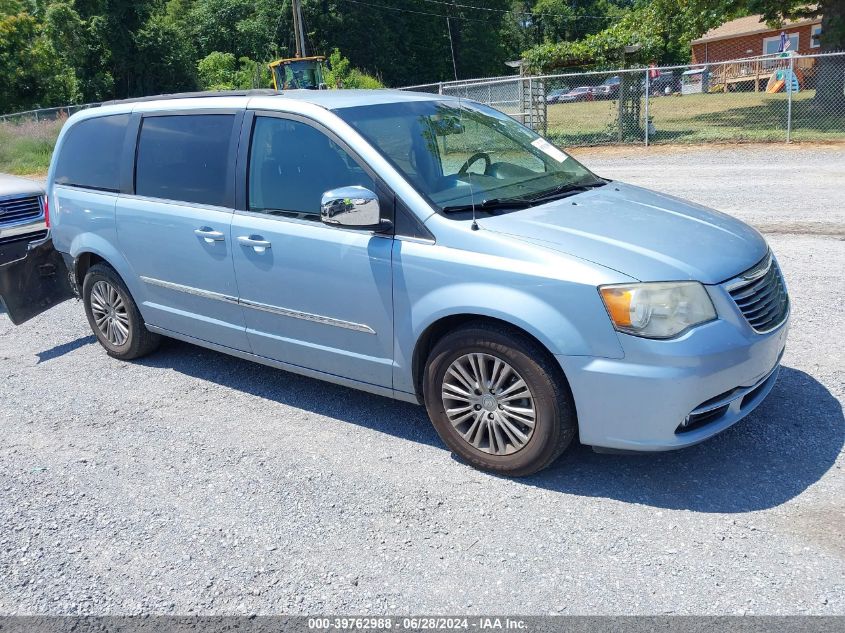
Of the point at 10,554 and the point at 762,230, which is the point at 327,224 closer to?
the point at 10,554

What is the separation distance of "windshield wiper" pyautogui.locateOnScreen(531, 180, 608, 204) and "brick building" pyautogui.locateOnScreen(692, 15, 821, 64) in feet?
150

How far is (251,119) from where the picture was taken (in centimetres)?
502

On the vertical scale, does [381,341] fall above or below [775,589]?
above

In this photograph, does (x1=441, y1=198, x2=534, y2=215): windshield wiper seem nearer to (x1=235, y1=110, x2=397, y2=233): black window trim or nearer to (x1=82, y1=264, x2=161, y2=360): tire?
(x1=235, y1=110, x2=397, y2=233): black window trim

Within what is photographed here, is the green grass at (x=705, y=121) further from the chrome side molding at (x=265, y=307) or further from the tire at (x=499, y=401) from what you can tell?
the tire at (x=499, y=401)

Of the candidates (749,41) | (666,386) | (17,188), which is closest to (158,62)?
(749,41)

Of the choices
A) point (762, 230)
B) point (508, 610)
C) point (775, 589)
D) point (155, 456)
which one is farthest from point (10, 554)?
point (762, 230)

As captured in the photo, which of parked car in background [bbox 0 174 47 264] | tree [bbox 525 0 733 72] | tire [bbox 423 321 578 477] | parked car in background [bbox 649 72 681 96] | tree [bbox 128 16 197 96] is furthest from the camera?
tree [bbox 128 16 197 96]

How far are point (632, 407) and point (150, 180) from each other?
3704 millimetres

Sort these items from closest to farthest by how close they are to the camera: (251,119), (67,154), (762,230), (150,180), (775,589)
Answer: (775,589) → (251,119) → (150,180) → (67,154) → (762,230)

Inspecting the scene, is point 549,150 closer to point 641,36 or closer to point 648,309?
point 648,309

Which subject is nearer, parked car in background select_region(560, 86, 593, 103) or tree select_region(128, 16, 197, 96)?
parked car in background select_region(560, 86, 593, 103)

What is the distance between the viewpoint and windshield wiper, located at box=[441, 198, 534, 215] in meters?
4.29

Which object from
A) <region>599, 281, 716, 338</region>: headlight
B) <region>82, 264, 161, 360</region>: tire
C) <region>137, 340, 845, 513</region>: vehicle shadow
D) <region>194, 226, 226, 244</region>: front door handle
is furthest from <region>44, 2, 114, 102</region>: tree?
<region>599, 281, 716, 338</region>: headlight
